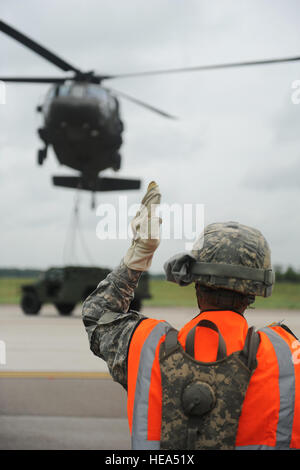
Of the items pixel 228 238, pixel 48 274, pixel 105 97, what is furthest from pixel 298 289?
pixel 228 238

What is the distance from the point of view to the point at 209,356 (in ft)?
5.72

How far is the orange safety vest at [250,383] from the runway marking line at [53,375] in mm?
6610

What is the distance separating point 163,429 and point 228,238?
0.62 m

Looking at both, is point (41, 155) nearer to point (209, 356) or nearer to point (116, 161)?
point (116, 161)

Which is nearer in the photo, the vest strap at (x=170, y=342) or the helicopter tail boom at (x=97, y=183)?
the vest strap at (x=170, y=342)

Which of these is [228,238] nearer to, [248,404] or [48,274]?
[248,404]

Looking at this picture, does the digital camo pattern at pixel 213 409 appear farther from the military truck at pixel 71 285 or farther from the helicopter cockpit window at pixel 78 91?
the military truck at pixel 71 285

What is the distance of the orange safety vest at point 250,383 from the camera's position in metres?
1.71

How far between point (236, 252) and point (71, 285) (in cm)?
1770

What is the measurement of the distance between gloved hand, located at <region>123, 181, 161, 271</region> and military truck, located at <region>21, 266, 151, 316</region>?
16.5 meters

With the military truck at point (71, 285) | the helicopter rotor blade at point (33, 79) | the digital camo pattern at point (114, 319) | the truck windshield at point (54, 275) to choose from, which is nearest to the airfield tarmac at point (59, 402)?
the digital camo pattern at point (114, 319)

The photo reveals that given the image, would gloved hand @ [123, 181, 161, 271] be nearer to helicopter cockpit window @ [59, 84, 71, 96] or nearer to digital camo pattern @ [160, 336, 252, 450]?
digital camo pattern @ [160, 336, 252, 450]

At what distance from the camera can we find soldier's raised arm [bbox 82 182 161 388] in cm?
183
